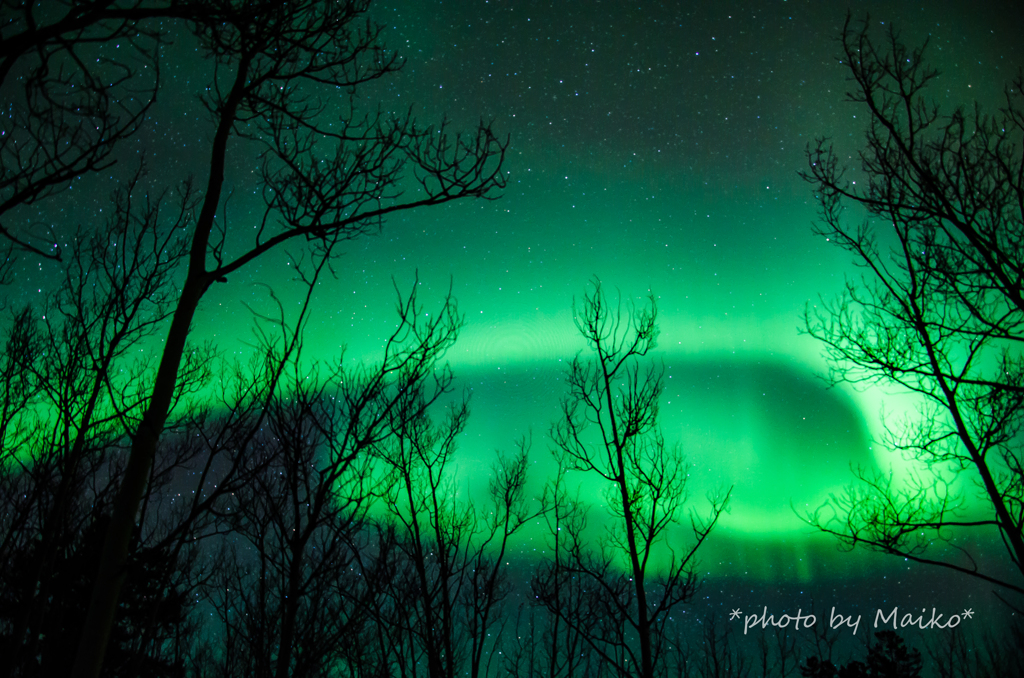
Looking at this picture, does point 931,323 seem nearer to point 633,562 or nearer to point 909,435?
point 909,435

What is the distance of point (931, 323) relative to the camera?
5.74m

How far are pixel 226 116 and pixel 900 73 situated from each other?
5.62m

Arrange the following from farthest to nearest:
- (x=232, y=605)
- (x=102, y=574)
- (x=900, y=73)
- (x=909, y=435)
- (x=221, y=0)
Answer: (x=232, y=605) < (x=909, y=435) < (x=900, y=73) < (x=221, y=0) < (x=102, y=574)

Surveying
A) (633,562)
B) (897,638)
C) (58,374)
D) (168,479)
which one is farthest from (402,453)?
(897,638)

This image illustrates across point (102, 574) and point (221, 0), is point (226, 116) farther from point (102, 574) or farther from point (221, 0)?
point (102, 574)

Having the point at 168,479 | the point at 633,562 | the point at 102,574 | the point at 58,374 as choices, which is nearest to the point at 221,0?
the point at 102,574

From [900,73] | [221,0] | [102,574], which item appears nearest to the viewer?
[102,574]

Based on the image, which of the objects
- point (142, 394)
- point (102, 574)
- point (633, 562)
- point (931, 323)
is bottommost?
point (102, 574)

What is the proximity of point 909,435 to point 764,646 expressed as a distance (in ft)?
113

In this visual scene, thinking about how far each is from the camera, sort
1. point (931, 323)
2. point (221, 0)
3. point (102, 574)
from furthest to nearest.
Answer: point (931, 323) < point (221, 0) < point (102, 574)

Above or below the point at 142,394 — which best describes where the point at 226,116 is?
below

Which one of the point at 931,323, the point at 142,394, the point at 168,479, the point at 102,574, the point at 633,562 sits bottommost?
the point at 102,574

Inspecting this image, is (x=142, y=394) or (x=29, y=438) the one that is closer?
(x=142, y=394)

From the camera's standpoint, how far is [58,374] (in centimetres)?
580
